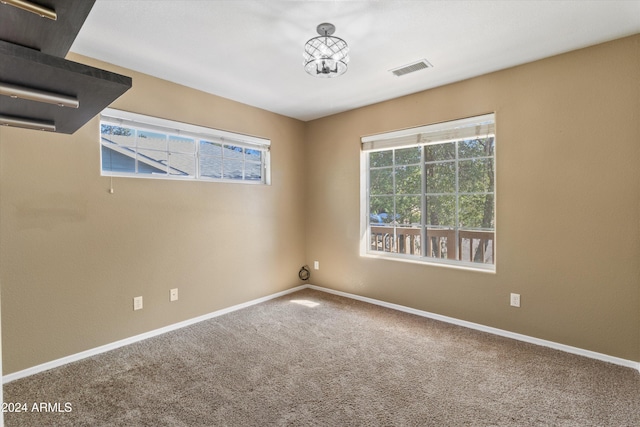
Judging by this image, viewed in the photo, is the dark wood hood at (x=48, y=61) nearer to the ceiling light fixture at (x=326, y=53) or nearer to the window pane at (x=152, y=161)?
the ceiling light fixture at (x=326, y=53)

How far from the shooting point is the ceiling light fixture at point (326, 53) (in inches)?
82.8

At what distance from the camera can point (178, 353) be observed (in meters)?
2.59

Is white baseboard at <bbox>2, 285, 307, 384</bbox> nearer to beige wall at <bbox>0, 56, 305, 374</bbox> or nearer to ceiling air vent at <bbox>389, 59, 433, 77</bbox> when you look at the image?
beige wall at <bbox>0, 56, 305, 374</bbox>

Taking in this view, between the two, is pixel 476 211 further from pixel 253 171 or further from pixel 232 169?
pixel 232 169

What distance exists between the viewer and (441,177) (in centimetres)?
336

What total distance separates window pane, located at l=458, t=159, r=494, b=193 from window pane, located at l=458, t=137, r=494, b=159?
0.06 meters

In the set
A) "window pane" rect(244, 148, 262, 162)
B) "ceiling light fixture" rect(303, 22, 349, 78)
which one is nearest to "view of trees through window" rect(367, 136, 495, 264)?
"window pane" rect(244, 148, 262, 162)

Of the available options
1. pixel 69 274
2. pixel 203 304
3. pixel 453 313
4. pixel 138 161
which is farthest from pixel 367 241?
pixel 69 274

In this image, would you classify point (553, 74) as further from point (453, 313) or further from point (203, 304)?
point (203, 304)

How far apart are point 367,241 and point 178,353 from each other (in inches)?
95.1

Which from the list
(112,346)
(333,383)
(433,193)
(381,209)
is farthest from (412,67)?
(112,346)

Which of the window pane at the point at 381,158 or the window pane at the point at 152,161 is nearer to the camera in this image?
the window pane at the point at 152,161

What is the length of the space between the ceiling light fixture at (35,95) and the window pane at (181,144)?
240 centimetres

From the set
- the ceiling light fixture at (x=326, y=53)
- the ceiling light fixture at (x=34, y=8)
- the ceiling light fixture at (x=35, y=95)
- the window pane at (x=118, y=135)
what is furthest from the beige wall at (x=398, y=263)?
the ceiling light fixture at (x=34, y=8)
